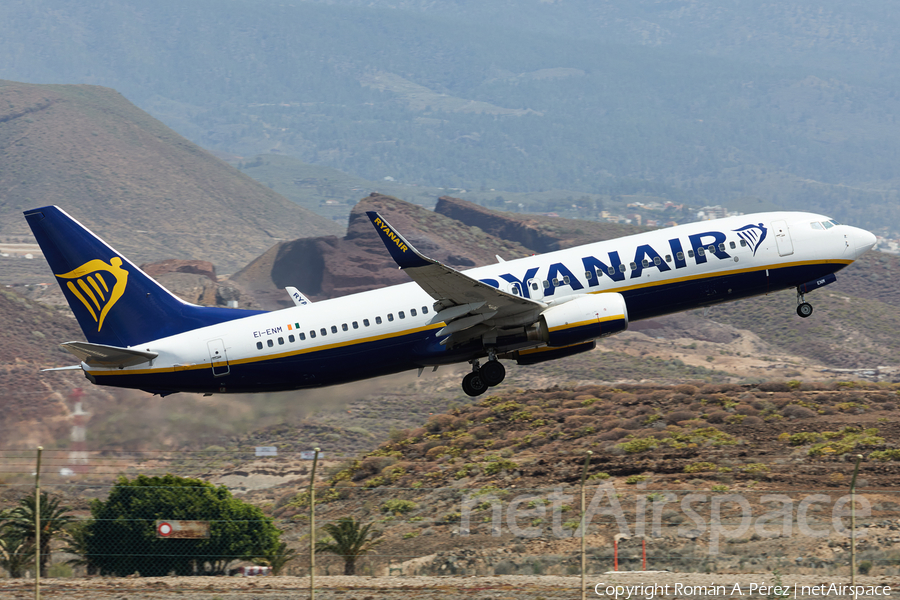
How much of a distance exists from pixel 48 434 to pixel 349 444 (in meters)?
34.4

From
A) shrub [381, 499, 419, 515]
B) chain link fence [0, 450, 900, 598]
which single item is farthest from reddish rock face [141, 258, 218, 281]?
shrub [381, 499, 419, 515]

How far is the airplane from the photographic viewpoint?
37750mm

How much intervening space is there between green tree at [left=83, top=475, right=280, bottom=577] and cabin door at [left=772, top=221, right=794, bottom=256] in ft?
75.0

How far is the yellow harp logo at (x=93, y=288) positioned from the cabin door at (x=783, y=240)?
26540 millimetres

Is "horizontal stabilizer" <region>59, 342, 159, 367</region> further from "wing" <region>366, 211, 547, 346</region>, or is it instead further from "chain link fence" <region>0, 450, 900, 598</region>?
"wing" <region>366, 211, 547, 346</region>

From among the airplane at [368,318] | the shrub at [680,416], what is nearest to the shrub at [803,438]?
the shrub at [680,416]

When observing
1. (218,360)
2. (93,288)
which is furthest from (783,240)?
(93,288)

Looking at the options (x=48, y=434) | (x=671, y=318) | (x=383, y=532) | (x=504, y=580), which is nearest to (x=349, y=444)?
(x=48, y=434)

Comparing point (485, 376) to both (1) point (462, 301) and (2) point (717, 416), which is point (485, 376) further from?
(2) point (717, 416)

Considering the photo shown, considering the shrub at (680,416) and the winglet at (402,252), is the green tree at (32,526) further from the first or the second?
the shrub at (680,416)

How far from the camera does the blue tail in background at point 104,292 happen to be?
38438mm

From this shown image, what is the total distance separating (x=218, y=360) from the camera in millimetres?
38188

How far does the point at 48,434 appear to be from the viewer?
2143 inches

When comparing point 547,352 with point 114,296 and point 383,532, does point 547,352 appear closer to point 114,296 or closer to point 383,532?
point 383,532
